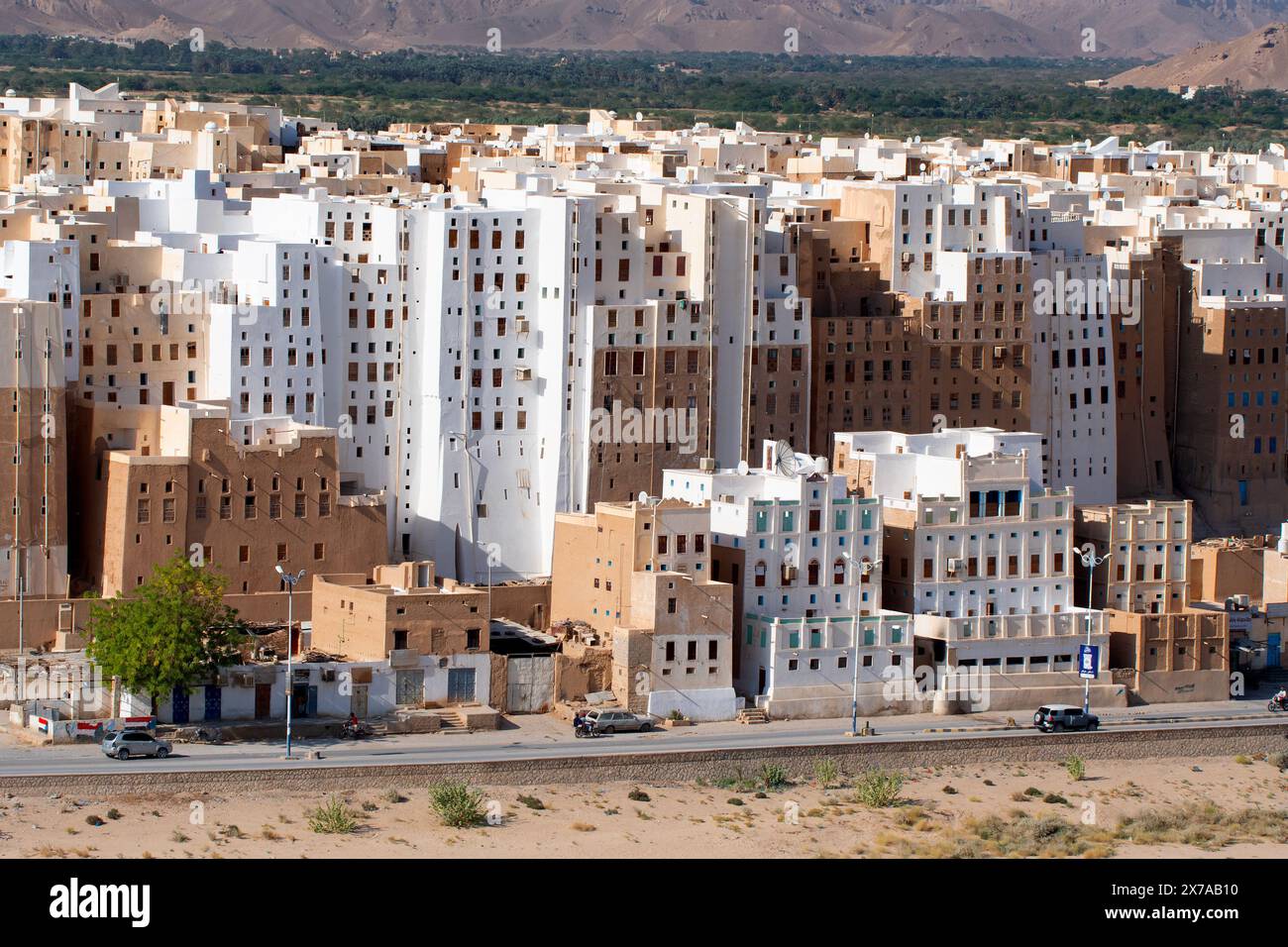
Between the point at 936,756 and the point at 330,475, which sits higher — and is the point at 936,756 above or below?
below

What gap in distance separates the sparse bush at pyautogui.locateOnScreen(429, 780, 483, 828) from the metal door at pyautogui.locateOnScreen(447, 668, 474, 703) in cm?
777

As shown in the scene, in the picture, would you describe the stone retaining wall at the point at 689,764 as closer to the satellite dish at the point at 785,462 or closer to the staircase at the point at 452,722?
the staircase at the point at 452,722

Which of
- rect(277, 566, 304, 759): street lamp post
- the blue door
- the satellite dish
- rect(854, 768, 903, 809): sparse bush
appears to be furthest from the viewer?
the satellite dish

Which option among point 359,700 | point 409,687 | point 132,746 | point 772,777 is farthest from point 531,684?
point 132,746

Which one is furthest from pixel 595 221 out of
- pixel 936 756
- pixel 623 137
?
pixel 623 137

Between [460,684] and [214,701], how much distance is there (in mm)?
6488

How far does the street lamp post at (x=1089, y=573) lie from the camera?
92375mm

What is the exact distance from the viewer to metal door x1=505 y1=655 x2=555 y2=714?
88.4m

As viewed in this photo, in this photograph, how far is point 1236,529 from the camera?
11956cm

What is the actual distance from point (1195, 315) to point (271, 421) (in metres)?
39.5

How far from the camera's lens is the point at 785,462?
306ft

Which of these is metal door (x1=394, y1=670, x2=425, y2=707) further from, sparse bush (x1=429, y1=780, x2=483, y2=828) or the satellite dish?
the satellite dish

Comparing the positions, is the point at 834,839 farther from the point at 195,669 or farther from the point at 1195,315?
the point at 1195,315

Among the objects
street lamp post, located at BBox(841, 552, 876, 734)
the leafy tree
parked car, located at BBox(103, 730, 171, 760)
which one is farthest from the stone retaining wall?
the leafy tree
